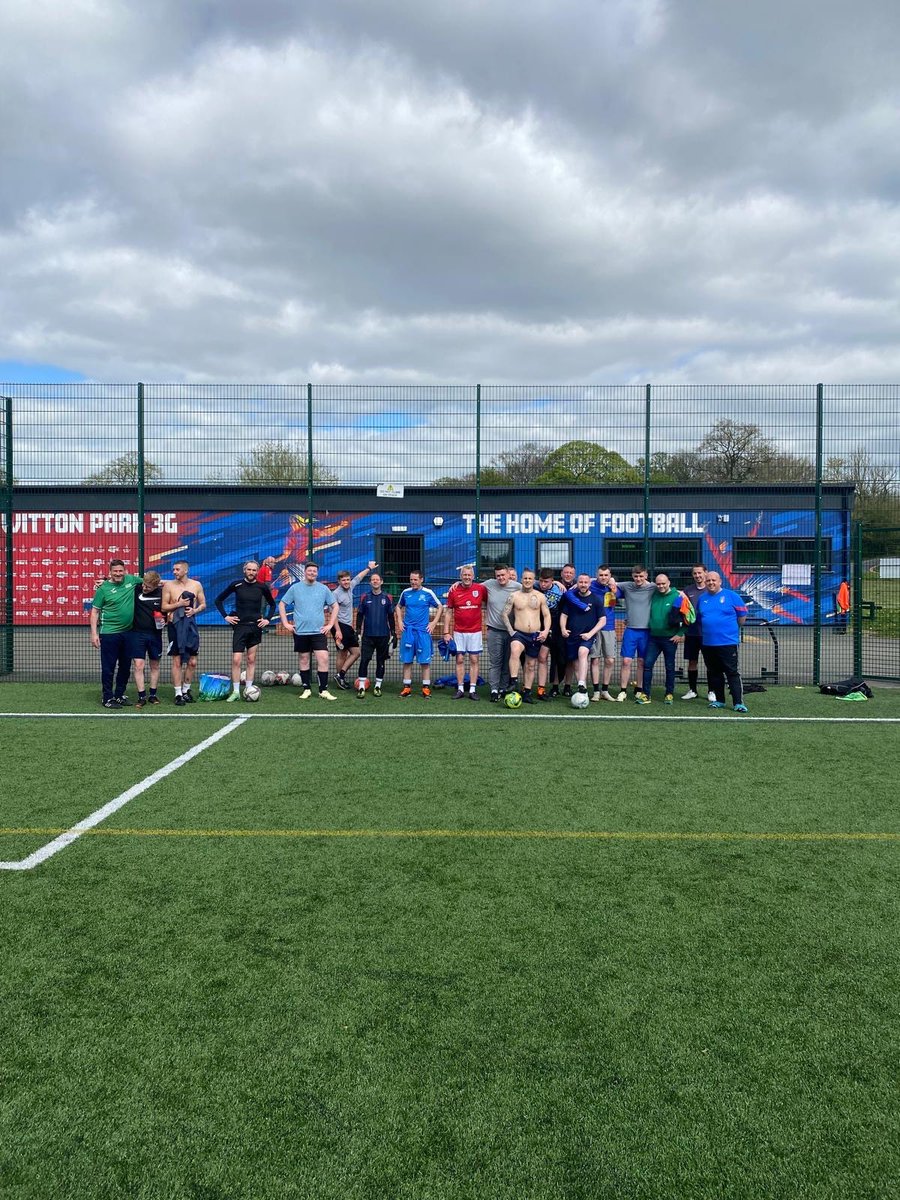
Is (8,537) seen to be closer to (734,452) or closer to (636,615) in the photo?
(636,615)

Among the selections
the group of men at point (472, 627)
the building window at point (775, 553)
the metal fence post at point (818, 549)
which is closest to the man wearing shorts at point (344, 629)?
the group of men at point (472, 627)

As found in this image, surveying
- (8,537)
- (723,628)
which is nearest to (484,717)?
(723,628)

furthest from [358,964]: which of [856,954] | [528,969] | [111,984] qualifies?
[856,954]

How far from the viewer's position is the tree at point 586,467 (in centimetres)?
1406

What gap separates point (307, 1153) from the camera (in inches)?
98.1

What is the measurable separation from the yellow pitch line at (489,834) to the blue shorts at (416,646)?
589 cm

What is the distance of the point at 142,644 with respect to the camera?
10.3 meters

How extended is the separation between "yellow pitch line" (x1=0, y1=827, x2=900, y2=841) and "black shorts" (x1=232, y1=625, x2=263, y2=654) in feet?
17.9

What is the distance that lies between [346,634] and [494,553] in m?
4.70

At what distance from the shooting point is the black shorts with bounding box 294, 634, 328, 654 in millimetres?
11188

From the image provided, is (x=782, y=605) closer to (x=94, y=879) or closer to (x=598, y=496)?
(x=598, y=496)

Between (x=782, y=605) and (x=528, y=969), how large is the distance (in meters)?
12.1

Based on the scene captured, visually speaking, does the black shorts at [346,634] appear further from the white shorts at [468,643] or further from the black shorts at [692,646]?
the black shorts at [692,646]

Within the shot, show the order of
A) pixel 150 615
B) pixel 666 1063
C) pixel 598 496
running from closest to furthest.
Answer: pixel 666 1063 → pixel 150 615 → pixel 598 496
